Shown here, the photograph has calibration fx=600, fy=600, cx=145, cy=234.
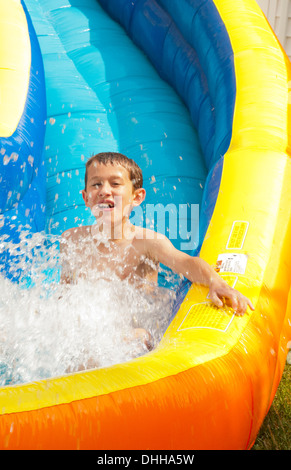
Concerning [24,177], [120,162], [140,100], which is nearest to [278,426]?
[120,162]

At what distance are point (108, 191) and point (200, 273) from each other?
533 mm

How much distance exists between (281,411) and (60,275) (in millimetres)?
937

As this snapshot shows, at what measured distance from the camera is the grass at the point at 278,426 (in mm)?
1725

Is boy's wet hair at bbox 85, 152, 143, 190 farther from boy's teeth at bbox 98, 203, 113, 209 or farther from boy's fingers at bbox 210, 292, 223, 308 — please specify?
boy's fingers at bbox 210, 292, 223, 308

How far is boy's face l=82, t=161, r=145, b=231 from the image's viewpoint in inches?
85.3

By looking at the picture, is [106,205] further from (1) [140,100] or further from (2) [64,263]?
(1) [140,100]

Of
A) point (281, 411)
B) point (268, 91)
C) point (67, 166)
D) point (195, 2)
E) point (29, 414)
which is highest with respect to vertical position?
point (195, 2)

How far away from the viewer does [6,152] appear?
214 cm

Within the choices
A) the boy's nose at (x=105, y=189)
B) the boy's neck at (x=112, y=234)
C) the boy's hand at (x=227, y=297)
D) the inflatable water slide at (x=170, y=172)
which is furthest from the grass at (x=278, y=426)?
the boy's nose at (x=105, y=189)

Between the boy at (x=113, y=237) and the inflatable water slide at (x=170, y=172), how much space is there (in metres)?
0.19

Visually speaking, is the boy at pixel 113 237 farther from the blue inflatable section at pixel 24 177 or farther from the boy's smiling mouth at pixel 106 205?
the blue inflatable section at pixel 24 177

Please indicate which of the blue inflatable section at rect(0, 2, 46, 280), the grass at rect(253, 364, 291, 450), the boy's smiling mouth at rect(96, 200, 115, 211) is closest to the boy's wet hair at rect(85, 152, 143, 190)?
the boy's smiling mouth at rect(96, 200, 115, 211)
